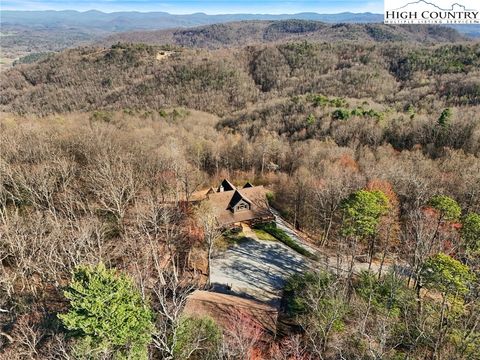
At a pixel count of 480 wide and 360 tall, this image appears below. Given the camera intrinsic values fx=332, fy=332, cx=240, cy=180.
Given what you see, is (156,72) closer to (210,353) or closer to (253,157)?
(253,157)

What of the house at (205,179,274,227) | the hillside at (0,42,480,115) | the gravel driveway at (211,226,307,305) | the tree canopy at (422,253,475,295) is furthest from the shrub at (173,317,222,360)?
the hillside at (0,42,480,115)

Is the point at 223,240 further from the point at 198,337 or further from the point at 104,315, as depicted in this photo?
the point at 104,315

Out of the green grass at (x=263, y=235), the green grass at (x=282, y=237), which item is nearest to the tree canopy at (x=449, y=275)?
the green grass at (x=282, y=237)

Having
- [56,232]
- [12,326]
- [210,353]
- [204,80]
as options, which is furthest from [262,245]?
[204,80]

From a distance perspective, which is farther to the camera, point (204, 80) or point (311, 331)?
point (204, 80)

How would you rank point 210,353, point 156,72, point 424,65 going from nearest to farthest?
1. point 210,353
2. point 424,65
3. point 156,72

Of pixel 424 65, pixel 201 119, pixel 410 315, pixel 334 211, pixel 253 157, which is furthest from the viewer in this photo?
pixel 424 65
